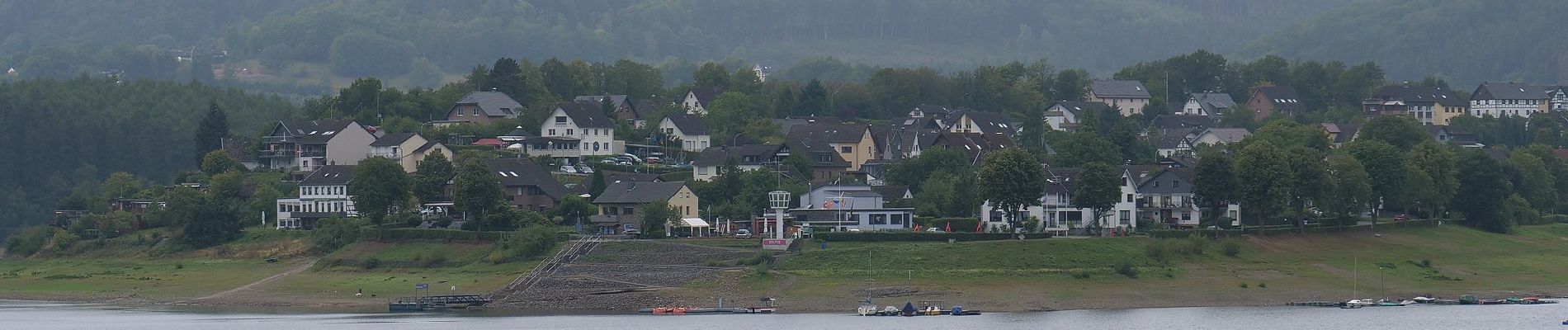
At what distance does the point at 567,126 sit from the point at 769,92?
42.4 m

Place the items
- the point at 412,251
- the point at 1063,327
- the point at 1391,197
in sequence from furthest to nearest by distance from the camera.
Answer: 1. the point at 1391,197
2. the point at 412,251
3. the point at 1063,327

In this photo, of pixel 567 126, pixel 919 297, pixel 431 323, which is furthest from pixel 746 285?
pixel 567 126

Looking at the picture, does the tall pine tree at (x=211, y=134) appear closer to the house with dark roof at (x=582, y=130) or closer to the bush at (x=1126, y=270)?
the house with dark roof at (x=582, y=130)

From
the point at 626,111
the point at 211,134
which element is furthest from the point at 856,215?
the point at 211,134

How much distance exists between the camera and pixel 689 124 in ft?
513

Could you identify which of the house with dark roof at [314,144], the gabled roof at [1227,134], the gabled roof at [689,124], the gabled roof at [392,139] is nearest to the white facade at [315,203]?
the house with dark roof at [314,144]

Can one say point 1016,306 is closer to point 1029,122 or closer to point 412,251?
point 412,251

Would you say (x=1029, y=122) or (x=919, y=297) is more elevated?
(x=1029, y=122)

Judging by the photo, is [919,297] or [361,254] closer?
[919,297]

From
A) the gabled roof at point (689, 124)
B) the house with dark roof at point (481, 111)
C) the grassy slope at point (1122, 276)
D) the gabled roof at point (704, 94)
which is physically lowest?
the grassy slope at point (1122, 276)

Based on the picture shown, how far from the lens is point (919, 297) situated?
9656 centimetres

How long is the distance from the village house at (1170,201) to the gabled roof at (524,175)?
3148cm

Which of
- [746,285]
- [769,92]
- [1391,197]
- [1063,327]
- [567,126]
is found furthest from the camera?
[769,92]

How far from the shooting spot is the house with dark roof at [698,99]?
579ft
